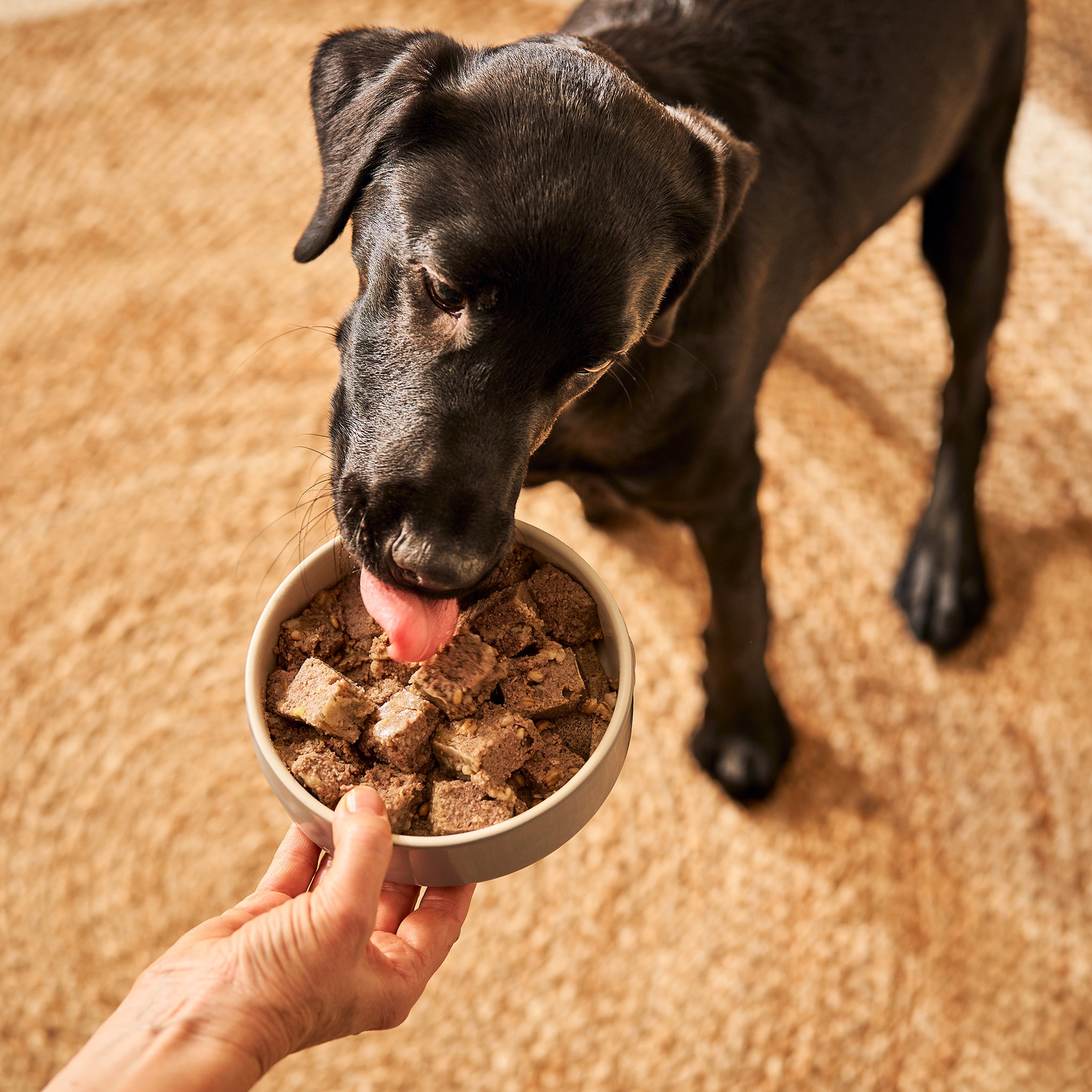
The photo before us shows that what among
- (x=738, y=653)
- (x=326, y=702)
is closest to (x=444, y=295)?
(x=326, y=702)

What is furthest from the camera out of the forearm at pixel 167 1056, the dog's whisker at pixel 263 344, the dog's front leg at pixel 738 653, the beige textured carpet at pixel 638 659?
the dog's whisker at pixel 263 344

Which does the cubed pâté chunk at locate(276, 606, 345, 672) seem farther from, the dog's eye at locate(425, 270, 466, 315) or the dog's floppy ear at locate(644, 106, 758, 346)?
the dog's floppy ear at locate(644, 106, 758, 346)

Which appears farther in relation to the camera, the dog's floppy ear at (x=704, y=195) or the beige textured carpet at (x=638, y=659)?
the beige textured carpet at (x=638, y=659)

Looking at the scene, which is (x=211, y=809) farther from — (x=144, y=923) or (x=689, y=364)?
(x=689, y=364)

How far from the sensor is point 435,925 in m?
1.04

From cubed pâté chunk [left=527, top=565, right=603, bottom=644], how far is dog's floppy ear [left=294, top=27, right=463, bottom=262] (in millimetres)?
410

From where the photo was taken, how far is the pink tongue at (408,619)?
0.92m

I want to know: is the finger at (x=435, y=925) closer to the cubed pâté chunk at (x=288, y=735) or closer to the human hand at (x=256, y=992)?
the human hand at (x=256, y=992)

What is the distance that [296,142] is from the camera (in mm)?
2084

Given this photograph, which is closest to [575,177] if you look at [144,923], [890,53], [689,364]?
[689,364]

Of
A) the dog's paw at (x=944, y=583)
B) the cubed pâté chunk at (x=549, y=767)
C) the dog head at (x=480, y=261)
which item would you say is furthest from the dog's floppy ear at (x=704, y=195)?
the dog's paw at (x=944, y=583)

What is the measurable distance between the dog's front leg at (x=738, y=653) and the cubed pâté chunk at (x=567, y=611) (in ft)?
1.00

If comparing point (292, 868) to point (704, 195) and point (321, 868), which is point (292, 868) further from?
point (704, 195)

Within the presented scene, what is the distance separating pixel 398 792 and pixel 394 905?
0.84 ft
